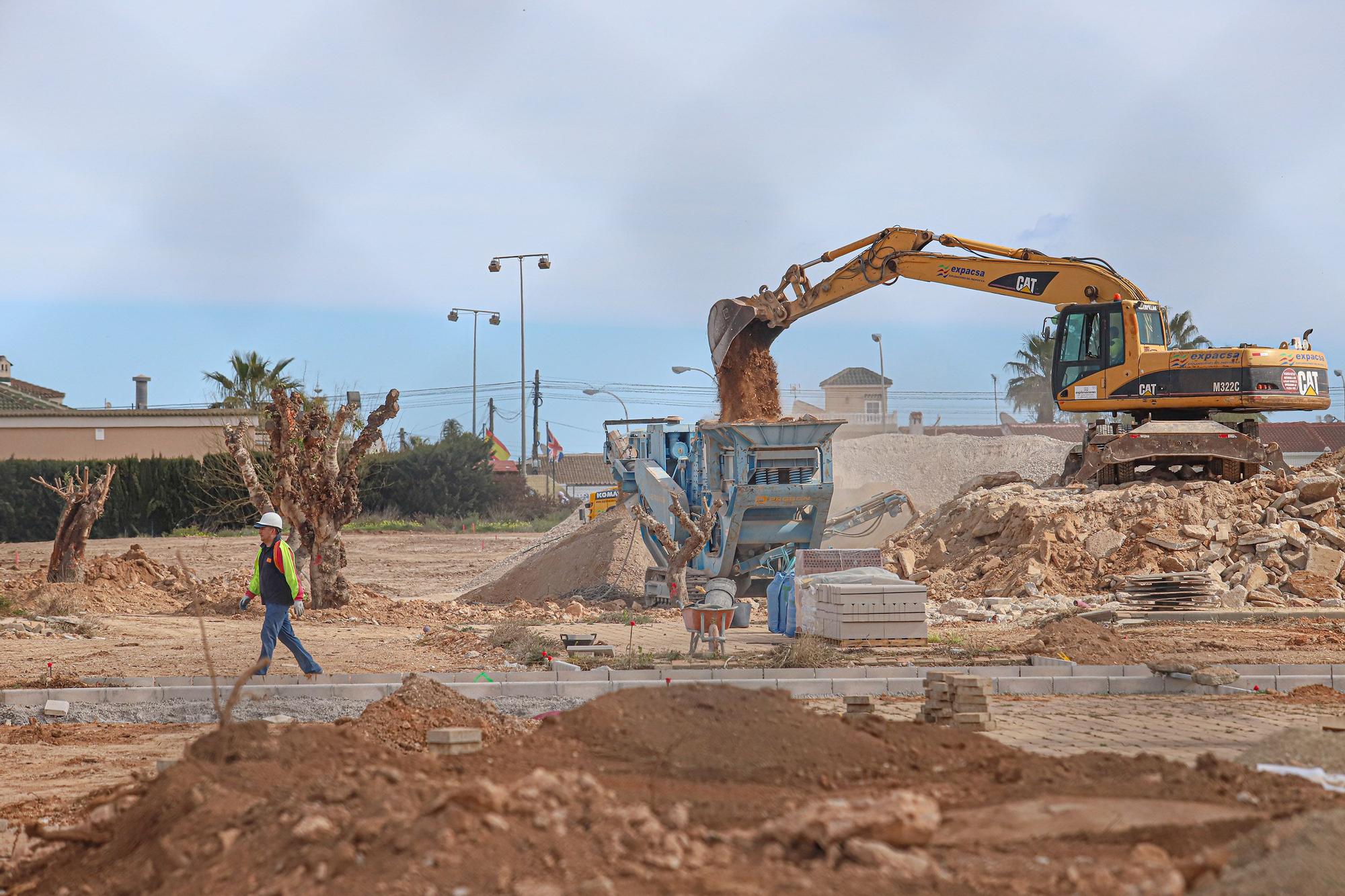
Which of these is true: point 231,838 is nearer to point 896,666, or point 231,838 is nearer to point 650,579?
point 896,666

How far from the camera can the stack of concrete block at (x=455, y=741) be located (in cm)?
663

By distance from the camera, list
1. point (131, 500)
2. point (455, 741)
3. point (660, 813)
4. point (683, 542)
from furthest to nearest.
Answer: point (131, 500)
point (683, 542)
point (455, 741)
point (660, 813)

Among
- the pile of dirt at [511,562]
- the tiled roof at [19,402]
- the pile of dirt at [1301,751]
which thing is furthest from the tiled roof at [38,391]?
the pile of dirt at [1301,751]

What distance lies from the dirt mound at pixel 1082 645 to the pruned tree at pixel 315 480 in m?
Answer: 10.1

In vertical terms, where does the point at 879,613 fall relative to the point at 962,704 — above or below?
above

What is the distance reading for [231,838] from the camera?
16.2 feet

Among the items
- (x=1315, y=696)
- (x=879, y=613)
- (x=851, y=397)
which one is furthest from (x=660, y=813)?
(x=851, y=397)

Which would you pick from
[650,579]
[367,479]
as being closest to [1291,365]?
[650,579]

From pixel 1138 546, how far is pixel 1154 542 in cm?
26

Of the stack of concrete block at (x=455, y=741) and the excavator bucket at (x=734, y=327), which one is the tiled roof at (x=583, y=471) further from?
the stack of concrete block at (x=455, y=741)

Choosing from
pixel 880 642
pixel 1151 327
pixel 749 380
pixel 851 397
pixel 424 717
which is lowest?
pixel 880 642

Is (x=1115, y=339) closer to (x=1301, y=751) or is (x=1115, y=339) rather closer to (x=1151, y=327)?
(x=1151, y=327)

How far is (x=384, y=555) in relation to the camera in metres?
33.7

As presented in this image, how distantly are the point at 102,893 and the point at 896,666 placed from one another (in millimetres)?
8151
